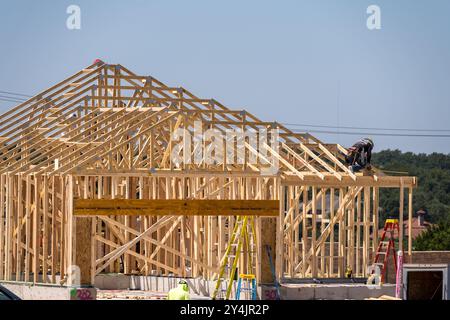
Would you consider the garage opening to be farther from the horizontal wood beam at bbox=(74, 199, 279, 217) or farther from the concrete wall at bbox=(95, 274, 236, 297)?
the concrete wall at bbox=(95, 274, 236, 297)

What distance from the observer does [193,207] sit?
31.2 m

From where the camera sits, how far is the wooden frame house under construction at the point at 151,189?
31.2 meters

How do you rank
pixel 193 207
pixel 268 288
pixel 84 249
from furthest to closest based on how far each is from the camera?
pixel 193 207
pixel 268 288
pixel 84 249

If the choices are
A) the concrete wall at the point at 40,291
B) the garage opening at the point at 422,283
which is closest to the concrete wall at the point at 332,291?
the garage opening at the point at 422,283

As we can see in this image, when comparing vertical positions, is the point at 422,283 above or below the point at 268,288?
below

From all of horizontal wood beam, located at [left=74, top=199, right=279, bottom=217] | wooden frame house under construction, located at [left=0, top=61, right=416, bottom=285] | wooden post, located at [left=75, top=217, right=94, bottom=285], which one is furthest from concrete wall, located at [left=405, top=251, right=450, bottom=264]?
wooden post, located at [left=75, top=217, right=94, bottom=285]

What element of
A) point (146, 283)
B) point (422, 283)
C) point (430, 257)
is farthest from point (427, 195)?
point (146, 283)

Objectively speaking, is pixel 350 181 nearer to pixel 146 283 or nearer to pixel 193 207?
pixel 193 207

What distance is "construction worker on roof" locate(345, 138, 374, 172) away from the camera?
34.3 meters

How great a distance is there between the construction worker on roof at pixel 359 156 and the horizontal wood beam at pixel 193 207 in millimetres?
3729

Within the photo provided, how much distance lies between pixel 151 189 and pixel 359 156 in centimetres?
571

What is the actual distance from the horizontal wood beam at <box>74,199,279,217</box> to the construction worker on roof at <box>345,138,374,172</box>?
12.2ft

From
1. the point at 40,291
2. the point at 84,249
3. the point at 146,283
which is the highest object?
the point at 84,249

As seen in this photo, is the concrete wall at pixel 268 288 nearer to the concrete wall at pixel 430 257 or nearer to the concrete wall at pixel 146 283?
the concrete wall at pixel 146 283
